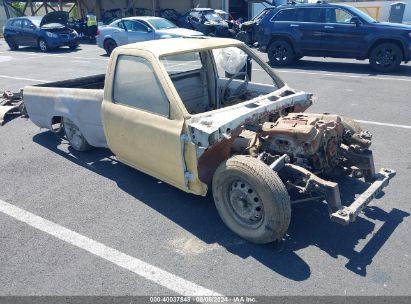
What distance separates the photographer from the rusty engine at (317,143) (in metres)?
3.62

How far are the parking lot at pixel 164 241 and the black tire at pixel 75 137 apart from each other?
0.53 ft

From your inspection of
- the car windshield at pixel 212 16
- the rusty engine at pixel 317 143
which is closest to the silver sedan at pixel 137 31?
the car windshield at pixel 212 16

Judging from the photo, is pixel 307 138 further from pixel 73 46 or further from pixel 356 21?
pixel 73 46

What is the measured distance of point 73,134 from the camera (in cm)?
588

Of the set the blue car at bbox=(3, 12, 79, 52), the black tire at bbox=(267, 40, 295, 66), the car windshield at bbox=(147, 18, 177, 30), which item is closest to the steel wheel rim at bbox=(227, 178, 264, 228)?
the black tire at bbox=(267, 40, 295, 66)

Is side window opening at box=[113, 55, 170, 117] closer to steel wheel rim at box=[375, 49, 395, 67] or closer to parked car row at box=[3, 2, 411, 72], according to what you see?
parked car row at box=[3, 2, 411, 72]

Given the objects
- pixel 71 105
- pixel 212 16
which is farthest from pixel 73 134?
pixel 212 16

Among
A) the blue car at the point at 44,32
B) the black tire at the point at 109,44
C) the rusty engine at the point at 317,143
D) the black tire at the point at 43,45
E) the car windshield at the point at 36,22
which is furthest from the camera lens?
the car windshield at the point at 36,22

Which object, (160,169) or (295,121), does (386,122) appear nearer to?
(295,121)

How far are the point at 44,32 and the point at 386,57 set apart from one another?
1570 centimetres

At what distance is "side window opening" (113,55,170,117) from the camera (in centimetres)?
401

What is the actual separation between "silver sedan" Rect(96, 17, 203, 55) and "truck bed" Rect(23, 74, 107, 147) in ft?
28.2

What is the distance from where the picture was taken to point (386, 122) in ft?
22.5

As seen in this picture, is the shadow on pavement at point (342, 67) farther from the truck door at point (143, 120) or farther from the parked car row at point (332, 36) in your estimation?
the truck door at point (143, 120)
